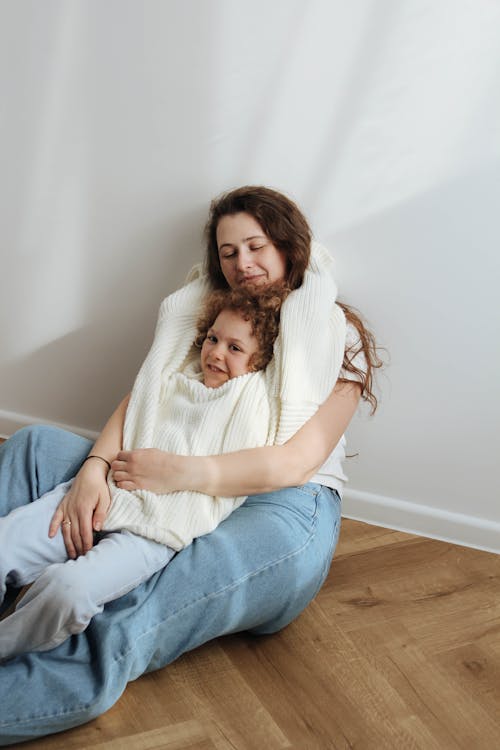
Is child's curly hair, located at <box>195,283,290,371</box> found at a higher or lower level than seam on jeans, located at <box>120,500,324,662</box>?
higher

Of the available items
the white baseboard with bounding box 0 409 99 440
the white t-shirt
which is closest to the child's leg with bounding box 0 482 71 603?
the white t-shirt

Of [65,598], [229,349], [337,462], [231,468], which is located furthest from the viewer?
[337,462]

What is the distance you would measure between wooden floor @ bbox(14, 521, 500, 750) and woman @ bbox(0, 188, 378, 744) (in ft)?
0.18

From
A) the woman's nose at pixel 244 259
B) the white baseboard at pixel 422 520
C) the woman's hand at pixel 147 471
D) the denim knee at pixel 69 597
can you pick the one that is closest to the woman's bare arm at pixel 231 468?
the woman's hand at pixel 147 471

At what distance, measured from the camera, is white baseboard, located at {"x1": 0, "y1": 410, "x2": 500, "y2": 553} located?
1.91m

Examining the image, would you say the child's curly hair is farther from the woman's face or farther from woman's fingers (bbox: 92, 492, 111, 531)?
woman's fingers (bbox: 92, 492, 111, 531)

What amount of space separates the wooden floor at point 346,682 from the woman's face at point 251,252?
664mm

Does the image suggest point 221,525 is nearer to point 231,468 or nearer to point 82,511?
point 231,468

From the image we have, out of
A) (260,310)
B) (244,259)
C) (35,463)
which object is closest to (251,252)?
(244,259)

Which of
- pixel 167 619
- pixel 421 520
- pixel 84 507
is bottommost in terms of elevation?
pixel 421 520

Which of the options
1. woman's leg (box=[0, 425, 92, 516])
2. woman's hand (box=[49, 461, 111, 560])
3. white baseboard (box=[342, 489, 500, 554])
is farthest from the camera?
white baseboard (box=[342, 489, 500, 554])

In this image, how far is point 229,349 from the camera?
158cm

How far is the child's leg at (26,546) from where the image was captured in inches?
54.1

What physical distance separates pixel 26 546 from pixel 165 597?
0.85 ft
